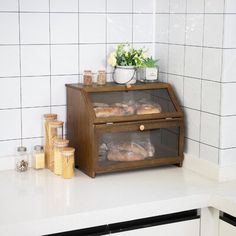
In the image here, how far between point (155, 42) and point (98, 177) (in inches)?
32.4

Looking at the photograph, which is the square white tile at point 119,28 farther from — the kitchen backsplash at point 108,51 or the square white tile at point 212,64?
the square white tile at point 212,64

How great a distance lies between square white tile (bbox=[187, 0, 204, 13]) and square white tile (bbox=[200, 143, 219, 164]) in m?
0.62

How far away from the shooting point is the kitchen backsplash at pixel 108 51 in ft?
7.94

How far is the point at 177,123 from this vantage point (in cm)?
261

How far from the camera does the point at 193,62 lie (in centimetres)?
257

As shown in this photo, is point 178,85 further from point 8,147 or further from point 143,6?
point 8,147

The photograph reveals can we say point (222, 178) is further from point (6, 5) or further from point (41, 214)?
point (6, 5)

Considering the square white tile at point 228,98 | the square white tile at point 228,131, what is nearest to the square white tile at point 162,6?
the square white tile at point 228,98

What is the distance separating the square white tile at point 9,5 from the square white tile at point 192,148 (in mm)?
1037

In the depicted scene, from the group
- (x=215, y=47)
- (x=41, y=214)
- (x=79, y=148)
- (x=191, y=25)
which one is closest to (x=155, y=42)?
(x=191, y=25)

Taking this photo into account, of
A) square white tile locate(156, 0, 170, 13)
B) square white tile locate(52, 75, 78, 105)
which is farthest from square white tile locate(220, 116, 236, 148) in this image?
square white tile locate(52, 75, 78, 105)

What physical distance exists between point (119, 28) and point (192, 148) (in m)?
0.72

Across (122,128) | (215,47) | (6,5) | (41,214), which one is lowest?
(41,214)

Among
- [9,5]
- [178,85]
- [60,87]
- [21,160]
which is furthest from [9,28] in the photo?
[178,85]
